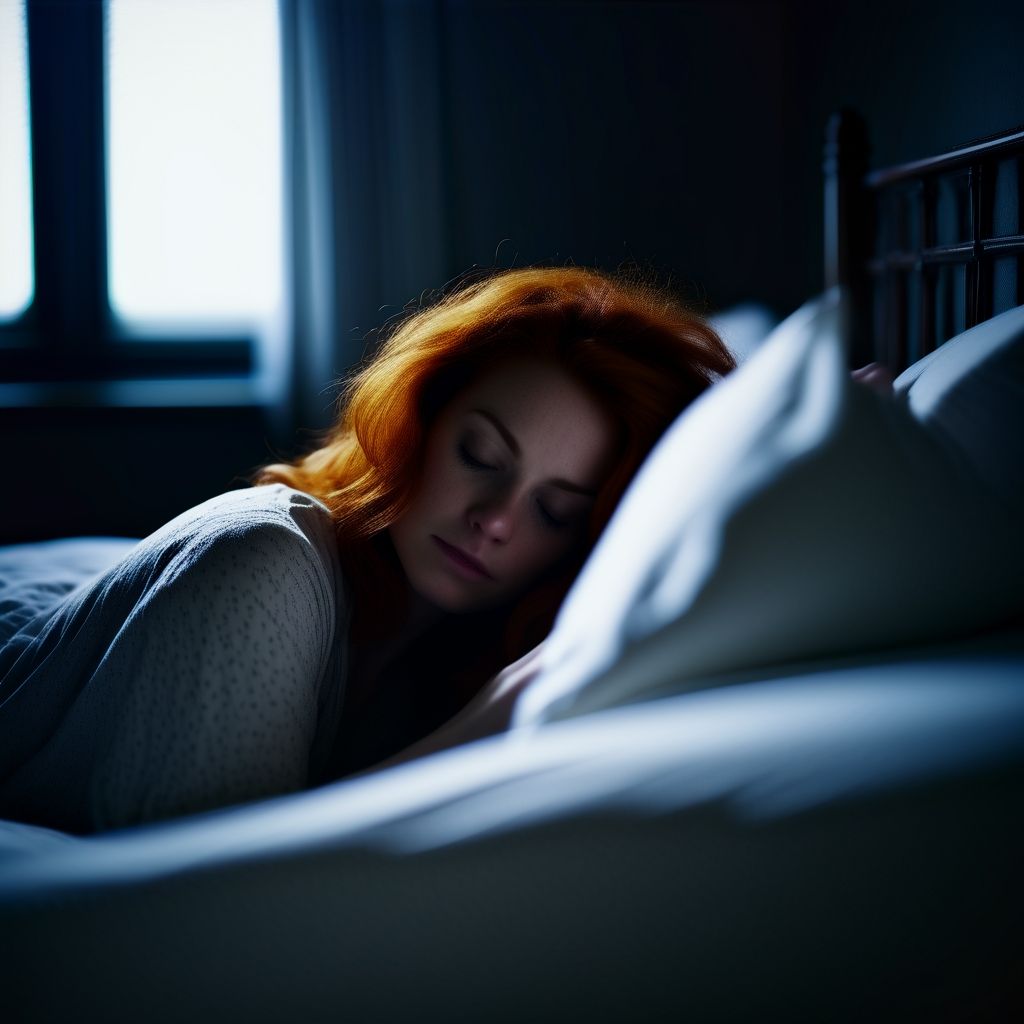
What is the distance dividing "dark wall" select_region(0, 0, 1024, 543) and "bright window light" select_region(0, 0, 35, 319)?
1.61 feet

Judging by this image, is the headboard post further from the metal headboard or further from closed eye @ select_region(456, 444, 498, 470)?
closed eye @ select_region(456, 444, 498, 470)

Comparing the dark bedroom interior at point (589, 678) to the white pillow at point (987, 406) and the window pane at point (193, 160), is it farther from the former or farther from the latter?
the window pane at point (193, 160)

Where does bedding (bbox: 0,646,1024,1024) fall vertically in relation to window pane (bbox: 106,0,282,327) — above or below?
below

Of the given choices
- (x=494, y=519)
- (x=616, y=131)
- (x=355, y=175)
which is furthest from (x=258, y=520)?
(x=616, y=131)

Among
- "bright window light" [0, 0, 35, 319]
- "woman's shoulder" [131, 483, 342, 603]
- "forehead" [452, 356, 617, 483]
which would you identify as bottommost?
"woman's shoulder" [131, 483, 342, 603]

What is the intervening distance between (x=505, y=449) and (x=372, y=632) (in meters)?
0.23

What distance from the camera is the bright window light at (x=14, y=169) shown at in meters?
3.14

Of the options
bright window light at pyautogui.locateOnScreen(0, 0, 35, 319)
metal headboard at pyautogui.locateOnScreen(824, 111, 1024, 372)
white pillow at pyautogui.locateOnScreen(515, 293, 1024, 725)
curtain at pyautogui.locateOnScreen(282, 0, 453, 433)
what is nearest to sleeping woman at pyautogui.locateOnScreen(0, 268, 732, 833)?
white pillow at pyautogui.locateOnScreen(515, 293, 1024, 725)

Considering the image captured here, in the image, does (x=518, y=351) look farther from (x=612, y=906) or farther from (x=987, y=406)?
(x=612, y=906)

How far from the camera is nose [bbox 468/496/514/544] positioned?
1036 millimetres

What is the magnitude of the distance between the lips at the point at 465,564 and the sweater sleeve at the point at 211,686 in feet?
0.89

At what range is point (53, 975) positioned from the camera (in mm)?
497

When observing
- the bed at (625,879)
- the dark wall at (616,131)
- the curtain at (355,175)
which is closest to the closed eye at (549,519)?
the bed at (625,879)

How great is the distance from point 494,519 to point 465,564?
0.06 metres
